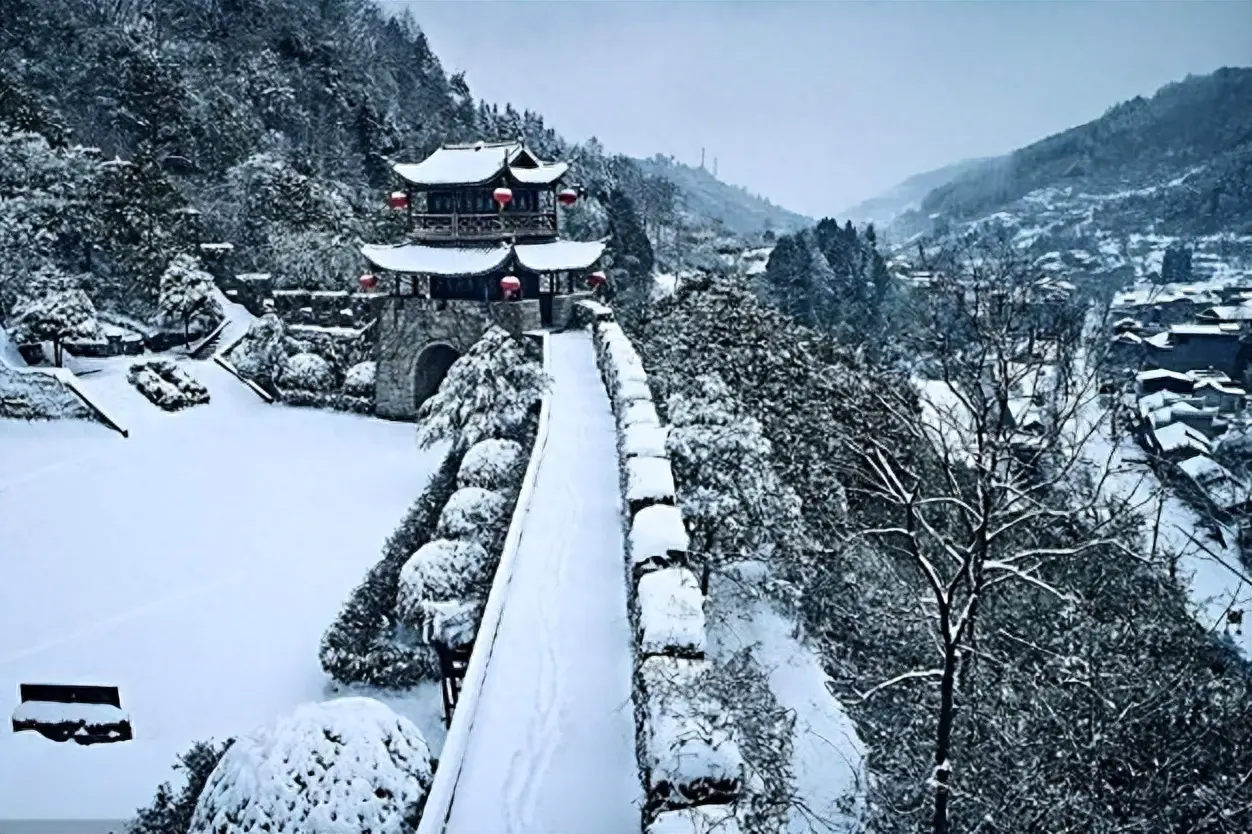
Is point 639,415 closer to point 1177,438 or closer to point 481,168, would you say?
point 481,168

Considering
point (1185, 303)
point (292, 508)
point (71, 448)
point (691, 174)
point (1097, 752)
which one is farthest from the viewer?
point (691, 174)

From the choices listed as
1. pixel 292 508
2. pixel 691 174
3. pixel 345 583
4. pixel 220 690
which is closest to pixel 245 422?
pixel 292 508

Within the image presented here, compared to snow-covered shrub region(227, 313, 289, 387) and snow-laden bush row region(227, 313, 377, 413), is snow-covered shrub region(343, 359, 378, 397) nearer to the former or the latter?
snow-laden bush row region(227, 313, 377, 413)

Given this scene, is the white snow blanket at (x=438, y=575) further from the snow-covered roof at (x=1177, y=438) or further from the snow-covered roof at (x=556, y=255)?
the snow-covered roof at (x=1177, y=438)

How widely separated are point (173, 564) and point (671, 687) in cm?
1139

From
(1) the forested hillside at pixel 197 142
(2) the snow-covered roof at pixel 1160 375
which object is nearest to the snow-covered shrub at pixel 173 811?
(1) the forested hillside at pixel 197 142

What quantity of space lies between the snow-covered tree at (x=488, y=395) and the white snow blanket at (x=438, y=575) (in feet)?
11.1

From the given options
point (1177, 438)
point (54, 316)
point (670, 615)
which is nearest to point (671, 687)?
point (670, 615)

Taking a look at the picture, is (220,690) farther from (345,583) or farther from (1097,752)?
(1097,752)

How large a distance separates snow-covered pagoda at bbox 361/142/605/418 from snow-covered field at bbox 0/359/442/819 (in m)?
2.25

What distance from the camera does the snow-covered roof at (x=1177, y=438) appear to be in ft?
86.9

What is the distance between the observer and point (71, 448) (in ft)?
56.0

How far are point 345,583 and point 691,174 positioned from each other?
187 m

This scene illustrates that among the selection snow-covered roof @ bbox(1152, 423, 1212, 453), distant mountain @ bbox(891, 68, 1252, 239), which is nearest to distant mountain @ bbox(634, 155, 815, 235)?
distant mountain @ bbox(891, 68, 1252, 239)
